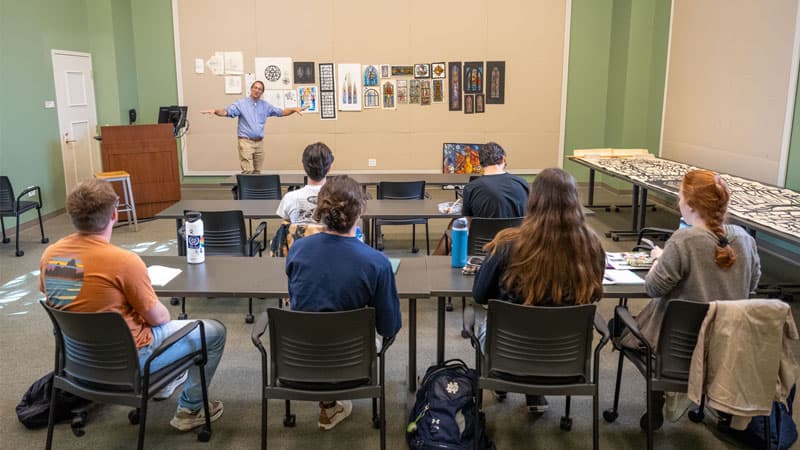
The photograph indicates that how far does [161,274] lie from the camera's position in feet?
10.4

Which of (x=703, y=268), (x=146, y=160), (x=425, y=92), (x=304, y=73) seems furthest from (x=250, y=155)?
(x=703, y=268)

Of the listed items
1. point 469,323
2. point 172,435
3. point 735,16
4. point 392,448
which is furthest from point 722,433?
point 735,16

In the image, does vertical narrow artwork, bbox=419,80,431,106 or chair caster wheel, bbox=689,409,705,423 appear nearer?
chair caster wheel, bbox=689,409,705,423

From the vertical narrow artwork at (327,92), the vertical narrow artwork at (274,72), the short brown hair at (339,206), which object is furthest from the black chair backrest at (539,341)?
the vertical narrow artwork at (274,72)

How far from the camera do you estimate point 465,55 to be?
31.4 feet

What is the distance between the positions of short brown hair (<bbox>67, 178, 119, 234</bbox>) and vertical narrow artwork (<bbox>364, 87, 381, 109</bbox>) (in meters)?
7.38

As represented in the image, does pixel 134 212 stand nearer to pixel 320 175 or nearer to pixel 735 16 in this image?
pixel 320 175

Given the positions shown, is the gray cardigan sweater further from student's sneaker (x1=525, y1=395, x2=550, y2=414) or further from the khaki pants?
the khaki pants

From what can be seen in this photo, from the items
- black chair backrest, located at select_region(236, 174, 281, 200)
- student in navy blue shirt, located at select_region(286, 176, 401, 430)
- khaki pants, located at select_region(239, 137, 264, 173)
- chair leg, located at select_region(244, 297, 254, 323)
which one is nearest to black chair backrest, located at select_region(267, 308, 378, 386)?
student in navy blue shirt, located at select_region(286, 176, 401, 430)

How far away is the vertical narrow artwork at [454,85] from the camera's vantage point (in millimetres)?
9602

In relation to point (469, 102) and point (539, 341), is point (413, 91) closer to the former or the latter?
point (469, 102)

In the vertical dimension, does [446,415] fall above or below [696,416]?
above

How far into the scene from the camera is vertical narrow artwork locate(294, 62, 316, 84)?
31.4 feet

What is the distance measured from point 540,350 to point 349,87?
7691mm
